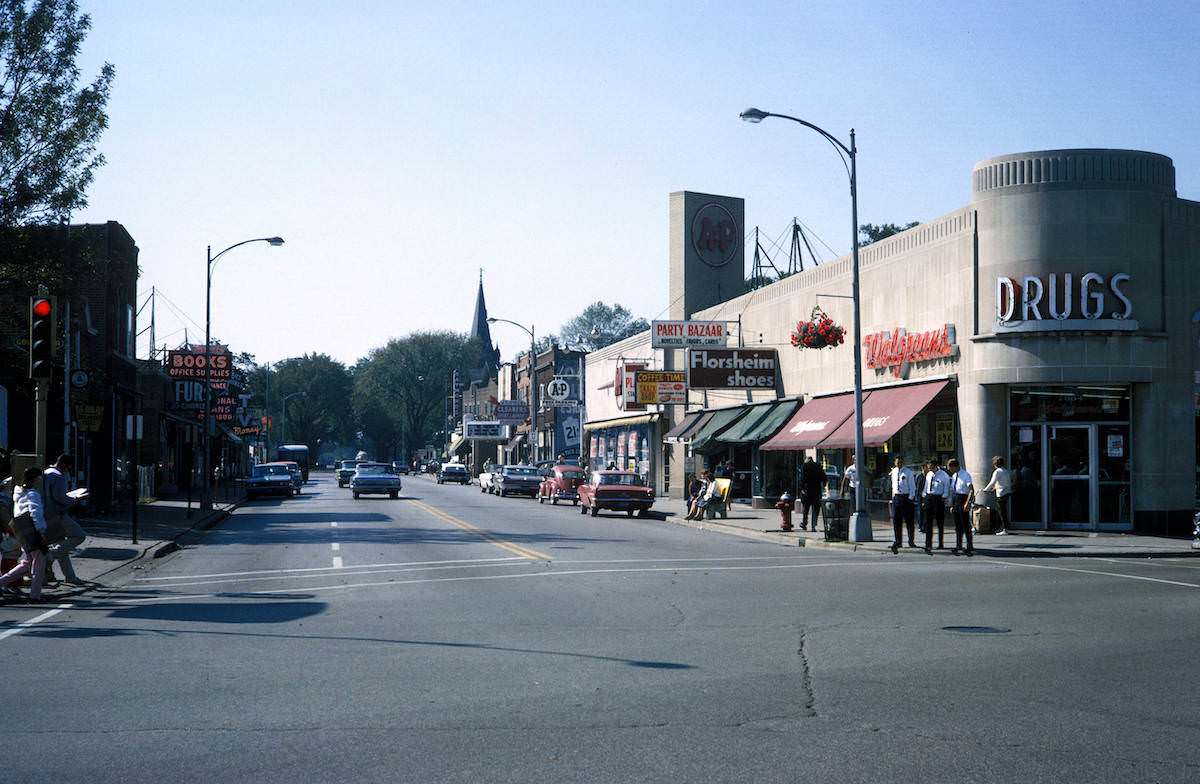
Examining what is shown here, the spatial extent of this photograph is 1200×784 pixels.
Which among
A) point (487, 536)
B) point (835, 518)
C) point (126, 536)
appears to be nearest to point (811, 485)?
point (835, 518)

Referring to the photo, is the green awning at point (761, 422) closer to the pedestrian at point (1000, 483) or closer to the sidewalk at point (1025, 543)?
the sidewalk at point (1025, 543)

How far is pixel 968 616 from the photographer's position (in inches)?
474

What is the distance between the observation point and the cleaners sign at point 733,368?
3569cm

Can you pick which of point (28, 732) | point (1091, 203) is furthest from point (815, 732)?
point (1091, 203)

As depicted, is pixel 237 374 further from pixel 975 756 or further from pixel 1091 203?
pixel 975 756

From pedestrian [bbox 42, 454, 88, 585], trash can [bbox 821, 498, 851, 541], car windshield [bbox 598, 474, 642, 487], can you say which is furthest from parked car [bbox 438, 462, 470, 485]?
pedestrian [bbox 42, 454, 88, 585]

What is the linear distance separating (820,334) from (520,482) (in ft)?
83.1

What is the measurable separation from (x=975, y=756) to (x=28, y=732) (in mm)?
5728

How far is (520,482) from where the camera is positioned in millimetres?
52500

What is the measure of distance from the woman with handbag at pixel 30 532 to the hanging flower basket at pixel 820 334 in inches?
820

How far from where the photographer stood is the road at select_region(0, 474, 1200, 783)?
6.25m

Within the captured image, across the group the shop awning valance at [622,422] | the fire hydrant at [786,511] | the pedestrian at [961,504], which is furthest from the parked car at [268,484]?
the pedestrian at [961,504]

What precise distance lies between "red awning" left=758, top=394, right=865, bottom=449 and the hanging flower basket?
75.4 inches

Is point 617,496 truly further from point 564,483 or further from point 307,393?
point 307,393
